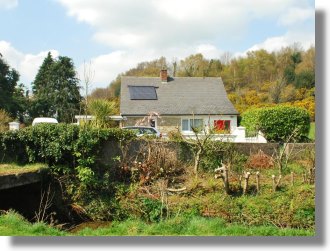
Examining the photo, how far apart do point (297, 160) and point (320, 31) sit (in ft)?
23.2

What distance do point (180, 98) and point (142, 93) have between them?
8.02ft

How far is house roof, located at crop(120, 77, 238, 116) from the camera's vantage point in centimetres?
2423

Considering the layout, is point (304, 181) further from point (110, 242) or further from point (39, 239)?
point (39, 239)

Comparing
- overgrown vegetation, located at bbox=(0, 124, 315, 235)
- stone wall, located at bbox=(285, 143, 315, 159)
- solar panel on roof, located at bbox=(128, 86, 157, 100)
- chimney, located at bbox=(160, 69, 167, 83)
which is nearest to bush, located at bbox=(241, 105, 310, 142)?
stone wall, located at bbox=(285, 143, 315, 159)

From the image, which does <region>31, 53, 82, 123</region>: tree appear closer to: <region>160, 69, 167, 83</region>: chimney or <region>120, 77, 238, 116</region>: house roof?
<region>120, 77, 238, 116</region>: house roof

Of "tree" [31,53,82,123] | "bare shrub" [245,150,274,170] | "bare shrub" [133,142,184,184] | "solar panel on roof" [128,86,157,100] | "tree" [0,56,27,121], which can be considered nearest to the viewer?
"bare shrub" [133,142,184,184]

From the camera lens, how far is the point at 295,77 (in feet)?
75.8

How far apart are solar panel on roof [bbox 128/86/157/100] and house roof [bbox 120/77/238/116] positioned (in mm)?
218

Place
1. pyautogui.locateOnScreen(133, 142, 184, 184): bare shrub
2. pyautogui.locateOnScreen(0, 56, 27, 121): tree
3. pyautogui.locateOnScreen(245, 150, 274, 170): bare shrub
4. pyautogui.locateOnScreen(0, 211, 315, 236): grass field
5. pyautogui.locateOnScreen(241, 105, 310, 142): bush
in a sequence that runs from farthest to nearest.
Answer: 1. pyautogui.locateOnScreen(0, 56, 27, 121): tree
2. pyautogui.locateOnScreen(241, 105, 310, 142): bush
3. pyautogui.locateOnScreen(245, 150, 274, 170): bare shrub
4. pyautogui.locateOnScreen(133, 142, 184, 184): bare shrub
5. pyautogui.locateOnScreen(0, 211, 315, 236): grass field

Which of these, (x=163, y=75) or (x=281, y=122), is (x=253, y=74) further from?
(x=281, y=122)

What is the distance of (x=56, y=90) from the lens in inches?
1249

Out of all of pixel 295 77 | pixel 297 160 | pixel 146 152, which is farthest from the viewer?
pixel 295 77

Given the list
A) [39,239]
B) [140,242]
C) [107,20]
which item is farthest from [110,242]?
[107,20]

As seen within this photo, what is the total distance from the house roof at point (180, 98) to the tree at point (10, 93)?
26.1 ft
